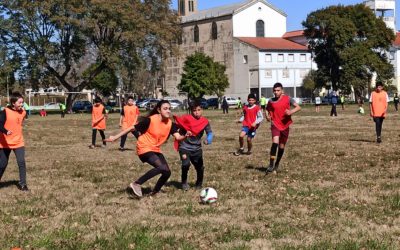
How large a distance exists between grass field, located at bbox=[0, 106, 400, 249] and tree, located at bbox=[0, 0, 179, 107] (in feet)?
158

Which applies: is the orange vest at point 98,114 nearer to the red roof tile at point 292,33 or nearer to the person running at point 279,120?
the person running at point 279,120

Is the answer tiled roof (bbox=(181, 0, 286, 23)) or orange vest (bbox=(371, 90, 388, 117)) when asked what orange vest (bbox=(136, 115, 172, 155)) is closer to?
orange vest (bbox=(371, 90, 388, 117))

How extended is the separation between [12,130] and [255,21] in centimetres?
9176

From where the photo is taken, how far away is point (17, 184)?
462 inches

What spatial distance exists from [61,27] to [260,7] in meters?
46.4

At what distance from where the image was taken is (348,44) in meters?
80.1

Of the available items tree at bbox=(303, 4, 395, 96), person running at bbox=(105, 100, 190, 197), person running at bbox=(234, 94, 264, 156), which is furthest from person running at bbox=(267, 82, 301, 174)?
tree at bbox=(303, 4, 395, 96)

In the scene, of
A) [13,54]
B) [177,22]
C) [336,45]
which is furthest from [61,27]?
[336,45]

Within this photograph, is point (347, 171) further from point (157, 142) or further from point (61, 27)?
point (61, 27)

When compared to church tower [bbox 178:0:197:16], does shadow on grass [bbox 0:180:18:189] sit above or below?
below

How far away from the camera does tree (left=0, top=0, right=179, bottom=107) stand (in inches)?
2414

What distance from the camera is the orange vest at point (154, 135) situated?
968cm

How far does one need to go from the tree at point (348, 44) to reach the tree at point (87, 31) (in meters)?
22.9

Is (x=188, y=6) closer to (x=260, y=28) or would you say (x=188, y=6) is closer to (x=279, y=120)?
(x=260, y=28)
